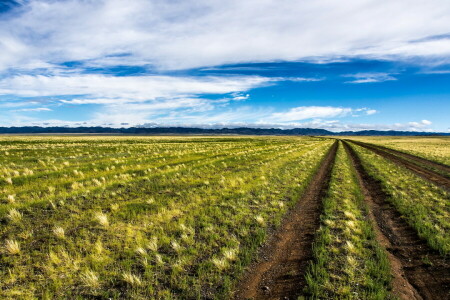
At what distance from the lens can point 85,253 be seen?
6.16 metres

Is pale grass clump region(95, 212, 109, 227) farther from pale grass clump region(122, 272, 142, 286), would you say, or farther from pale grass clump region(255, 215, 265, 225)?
pale grass clump region(255, 215, 265, 225)

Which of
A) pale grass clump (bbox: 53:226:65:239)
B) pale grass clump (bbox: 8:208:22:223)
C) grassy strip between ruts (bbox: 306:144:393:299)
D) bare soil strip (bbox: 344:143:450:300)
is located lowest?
bare soil strip (bbox: 344:143:450:300)

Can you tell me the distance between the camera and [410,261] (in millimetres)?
6164

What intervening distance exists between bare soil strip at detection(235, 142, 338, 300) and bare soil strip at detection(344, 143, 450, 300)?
2.10 metres

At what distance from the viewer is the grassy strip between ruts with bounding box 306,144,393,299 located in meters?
4.90

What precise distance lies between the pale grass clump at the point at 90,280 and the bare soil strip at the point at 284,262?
3114 millimetres

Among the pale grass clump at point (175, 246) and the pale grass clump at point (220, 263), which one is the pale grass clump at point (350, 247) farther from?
the pale grass clump at point (175, 246)

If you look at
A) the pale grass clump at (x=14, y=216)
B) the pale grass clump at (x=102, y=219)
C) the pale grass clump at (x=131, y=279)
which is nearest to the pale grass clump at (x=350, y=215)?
the pale grass clump at (x=131, y=279)

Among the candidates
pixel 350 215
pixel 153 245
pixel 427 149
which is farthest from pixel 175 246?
pixel 427 149

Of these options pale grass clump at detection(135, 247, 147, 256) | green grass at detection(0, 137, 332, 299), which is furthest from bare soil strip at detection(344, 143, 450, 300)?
pale grass clump at detection(135, 247, 147, 256)

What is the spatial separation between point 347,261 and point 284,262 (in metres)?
1.67

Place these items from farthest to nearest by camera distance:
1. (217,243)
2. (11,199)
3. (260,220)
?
1. (11,199)
2. (260,220)
3. (217,243)

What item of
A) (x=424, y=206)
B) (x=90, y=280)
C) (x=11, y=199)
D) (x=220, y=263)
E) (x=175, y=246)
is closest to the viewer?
(x=90, y=280)

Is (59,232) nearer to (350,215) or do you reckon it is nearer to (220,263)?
(220,263)
